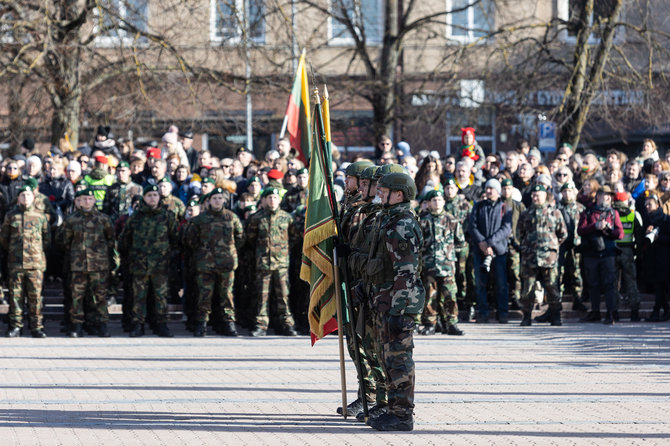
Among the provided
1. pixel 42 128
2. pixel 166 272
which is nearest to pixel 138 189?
pixel 166 272

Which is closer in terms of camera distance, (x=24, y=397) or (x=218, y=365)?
(x=24, y=397)

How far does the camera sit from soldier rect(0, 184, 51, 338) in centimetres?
1602

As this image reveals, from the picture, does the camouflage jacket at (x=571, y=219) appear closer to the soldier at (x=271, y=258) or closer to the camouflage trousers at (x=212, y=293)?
the soldier at (x=271, y=258)

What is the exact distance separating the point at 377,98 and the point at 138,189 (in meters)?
9.15

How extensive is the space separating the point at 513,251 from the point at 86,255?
6.13 m

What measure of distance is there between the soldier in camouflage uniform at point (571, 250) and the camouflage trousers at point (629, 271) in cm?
61

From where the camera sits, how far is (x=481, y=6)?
25656 millimetres

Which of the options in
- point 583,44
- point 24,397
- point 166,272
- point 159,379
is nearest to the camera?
point 24,397

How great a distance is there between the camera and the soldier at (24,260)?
16.0 meters

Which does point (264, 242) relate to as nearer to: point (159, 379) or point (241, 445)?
point (159, 379)

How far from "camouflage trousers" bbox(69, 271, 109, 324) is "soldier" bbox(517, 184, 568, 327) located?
18.7ft

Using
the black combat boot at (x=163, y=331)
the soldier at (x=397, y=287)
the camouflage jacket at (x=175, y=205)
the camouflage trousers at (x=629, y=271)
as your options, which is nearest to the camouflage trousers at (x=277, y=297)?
the black combat boot at (x=163, y=331)

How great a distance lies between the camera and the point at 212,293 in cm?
1639

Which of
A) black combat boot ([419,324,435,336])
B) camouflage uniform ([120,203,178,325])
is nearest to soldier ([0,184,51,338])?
camouflage uniform ([120,203,178,325])
